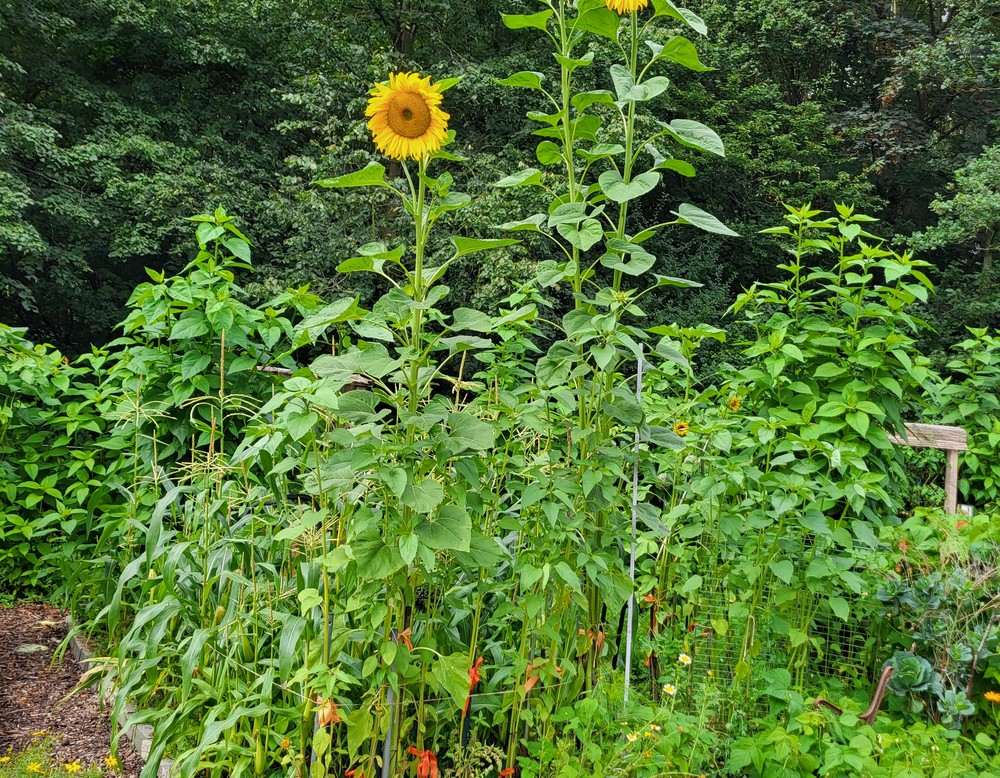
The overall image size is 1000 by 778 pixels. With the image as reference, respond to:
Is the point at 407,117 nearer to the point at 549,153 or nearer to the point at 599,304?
the point at 549,153

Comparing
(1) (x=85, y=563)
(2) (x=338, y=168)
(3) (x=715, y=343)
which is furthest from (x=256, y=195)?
(1) (x=85, y=563)

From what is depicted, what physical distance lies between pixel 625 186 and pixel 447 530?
794 millimetres

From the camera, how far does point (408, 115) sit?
148cm

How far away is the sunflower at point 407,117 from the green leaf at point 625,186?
1.17ft

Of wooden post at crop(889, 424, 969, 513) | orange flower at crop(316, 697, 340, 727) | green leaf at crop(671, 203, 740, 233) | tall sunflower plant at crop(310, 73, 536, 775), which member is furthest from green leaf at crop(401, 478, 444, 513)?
wooden post at crop(889, 424, 969, 513)

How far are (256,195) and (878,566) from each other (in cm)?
879

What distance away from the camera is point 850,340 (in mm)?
2234

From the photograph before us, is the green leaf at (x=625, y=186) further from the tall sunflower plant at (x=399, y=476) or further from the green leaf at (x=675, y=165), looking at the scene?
the tall sunflower plant at (x=399, y=476)

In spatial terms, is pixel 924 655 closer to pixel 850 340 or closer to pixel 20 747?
pixel 850 340

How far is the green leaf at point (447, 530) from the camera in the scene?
140 centimetres

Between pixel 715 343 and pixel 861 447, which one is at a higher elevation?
pixel 861 447

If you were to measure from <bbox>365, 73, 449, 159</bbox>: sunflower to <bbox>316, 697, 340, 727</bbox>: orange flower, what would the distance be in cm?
107

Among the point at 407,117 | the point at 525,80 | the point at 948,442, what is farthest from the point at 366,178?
the point at 948,442

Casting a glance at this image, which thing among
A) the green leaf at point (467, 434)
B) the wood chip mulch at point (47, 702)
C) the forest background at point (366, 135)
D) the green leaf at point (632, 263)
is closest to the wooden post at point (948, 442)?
the green leaf at point (632, 263)
